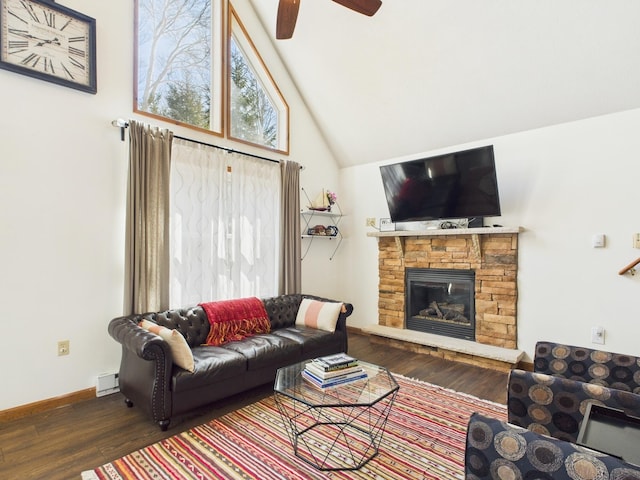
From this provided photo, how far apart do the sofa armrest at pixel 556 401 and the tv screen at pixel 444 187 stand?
2249 millimetres

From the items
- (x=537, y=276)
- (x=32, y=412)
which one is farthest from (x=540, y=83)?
(x=32, y=412)

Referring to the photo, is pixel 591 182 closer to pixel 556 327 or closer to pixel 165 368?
pixel 556 327

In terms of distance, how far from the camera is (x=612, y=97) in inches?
122

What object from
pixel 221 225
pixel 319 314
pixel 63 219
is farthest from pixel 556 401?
pixel 63 219

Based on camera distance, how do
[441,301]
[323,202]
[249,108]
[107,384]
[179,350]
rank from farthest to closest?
[323,202], [441,301], [249,108], [107,384], [179,350]

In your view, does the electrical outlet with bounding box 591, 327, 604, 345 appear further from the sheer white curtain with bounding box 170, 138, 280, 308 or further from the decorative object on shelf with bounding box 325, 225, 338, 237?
the sheer white curtain with bounding box 170, 138, 280, 308

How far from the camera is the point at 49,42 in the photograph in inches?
105

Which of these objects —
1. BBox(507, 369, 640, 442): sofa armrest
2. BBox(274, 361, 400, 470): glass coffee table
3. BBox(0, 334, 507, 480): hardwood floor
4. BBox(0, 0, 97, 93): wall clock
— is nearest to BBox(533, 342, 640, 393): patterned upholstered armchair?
→ BBox(507, 369, 640, 442): sofa armrest

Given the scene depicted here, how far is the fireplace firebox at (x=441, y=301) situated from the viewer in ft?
13.4

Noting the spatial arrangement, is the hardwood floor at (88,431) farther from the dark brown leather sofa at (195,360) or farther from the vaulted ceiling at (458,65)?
the vaulted ceiling at (458,65)

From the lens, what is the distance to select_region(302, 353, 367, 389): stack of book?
2143 millimetres

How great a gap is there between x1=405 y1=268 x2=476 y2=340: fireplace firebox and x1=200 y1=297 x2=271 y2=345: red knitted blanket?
1981 millimetres

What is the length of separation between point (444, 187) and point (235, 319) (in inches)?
104

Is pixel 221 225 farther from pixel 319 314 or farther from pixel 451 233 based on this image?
pixel 451 233
